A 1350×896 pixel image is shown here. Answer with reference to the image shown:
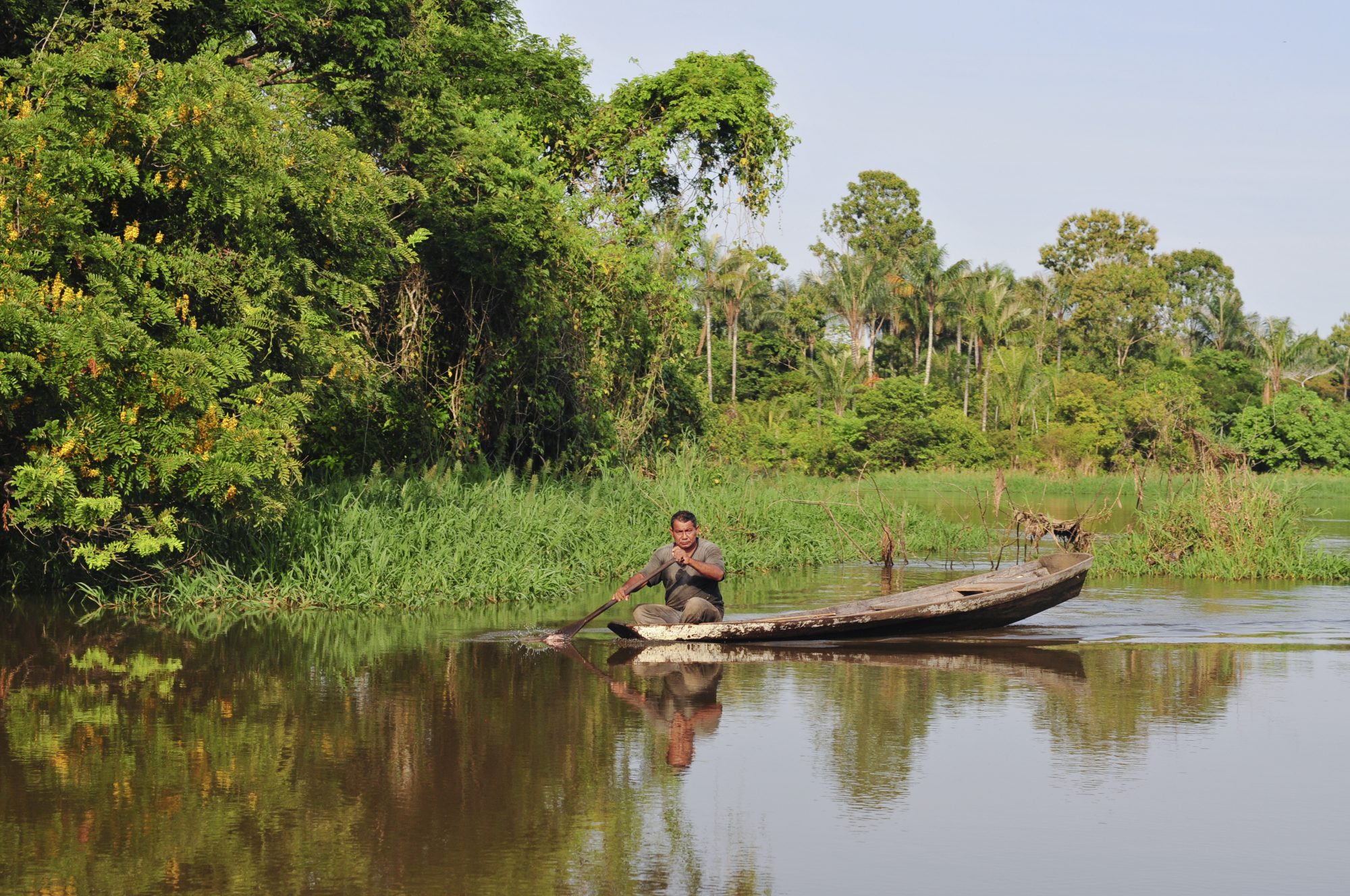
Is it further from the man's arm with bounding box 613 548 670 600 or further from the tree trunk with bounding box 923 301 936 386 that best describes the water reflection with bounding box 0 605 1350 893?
the tree trunk with bounding box 923 301 936 386

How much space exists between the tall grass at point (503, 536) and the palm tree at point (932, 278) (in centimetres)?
3321

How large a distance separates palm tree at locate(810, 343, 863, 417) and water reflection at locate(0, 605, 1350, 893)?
38.5 m

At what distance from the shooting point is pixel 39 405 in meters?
12.5

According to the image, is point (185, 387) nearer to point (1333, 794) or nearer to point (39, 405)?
point (39, 405)

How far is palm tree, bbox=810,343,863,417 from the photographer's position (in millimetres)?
51281

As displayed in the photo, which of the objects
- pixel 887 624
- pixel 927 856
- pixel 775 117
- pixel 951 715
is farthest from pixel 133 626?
pixel 775 117

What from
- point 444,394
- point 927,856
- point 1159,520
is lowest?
point 927,856

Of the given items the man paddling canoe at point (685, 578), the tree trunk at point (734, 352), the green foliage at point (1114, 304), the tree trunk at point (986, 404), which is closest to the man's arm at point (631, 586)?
the man paddling canoe at point (685, 578)

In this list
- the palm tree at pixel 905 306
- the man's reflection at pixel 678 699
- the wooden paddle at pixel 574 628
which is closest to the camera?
the man's reflection at pixel 678 699

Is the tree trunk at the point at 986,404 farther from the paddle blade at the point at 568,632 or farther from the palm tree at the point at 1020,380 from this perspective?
the paddle blade at the point at 568,632

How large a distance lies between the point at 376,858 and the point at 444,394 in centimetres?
1479

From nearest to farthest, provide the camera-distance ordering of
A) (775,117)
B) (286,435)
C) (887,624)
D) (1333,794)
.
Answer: (1333,794) → (887,624) → (286,435) → (775,117)

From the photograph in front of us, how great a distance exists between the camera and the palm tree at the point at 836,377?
168 feet

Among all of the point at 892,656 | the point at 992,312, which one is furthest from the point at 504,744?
the point at 992,312
